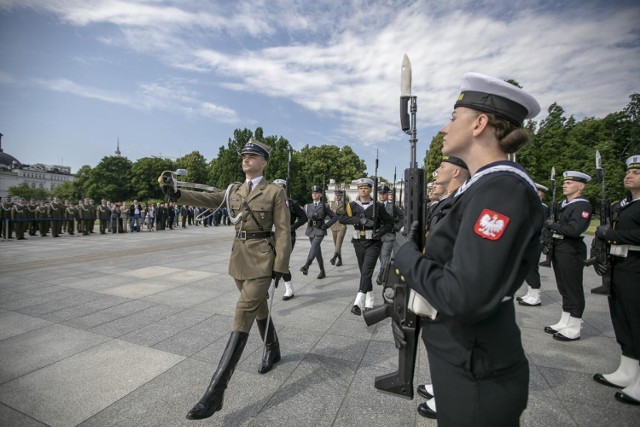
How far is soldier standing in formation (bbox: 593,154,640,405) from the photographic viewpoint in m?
3.35

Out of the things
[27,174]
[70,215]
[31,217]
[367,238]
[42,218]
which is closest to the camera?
[367,238]

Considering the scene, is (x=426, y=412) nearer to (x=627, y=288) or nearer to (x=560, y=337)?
(x=627, y=288)

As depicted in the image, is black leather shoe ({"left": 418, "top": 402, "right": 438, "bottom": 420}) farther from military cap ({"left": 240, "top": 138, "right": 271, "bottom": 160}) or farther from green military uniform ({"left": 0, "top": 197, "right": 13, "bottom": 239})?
green military uniform ({"left": 0, "top": 197, "right": 13, "bottom": 239})

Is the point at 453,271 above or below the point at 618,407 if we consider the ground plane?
above

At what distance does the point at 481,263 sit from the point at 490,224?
0.50 feet

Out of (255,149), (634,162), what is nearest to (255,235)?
(255,149)

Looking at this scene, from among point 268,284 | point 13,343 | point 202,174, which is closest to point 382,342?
point 268,284

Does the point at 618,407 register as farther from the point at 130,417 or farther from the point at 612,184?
the point at 612,184

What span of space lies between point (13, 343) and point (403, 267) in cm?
521

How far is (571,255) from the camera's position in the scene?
5.00m

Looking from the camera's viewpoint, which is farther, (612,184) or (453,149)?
(612,184)

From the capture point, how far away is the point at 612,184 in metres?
37.6

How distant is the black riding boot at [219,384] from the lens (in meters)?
2.58

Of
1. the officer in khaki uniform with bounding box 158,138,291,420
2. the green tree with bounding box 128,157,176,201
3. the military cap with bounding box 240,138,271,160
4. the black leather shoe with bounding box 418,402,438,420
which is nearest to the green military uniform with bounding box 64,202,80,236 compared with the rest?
the officer in khaki uniform with bounding box 158,138,291,420
